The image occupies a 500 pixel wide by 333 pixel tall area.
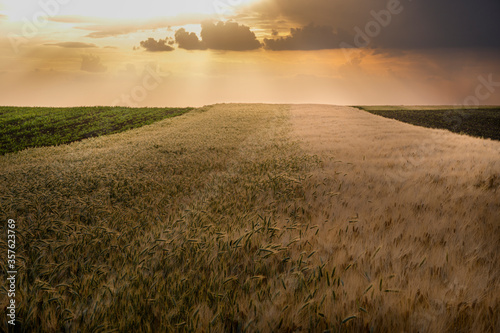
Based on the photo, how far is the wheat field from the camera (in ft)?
6.55

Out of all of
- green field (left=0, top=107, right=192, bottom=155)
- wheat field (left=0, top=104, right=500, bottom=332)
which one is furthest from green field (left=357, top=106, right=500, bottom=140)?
green field (left=0, top=107, right=192, bottom=155)

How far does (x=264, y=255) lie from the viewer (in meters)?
2.82

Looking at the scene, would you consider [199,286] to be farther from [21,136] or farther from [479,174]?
[21,136]

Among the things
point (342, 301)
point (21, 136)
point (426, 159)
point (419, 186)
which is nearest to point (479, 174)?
point (419, 186)

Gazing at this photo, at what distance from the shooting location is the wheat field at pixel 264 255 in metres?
2.00

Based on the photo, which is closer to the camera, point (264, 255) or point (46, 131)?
point (264, 255)

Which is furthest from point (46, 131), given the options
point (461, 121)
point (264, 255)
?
point (461, 121)

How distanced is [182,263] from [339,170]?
5.36 metres

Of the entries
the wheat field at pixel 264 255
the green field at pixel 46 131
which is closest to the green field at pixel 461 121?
the wheat field at pixel 264 255

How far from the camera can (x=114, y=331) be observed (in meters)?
1.91

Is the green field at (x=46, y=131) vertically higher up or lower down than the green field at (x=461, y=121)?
lower down

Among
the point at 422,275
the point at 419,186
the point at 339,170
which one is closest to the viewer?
the point at 422,275

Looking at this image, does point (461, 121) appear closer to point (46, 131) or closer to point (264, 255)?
point (264, 255)

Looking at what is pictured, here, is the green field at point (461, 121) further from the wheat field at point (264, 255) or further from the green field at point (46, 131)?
the green field at point (46, 131)
